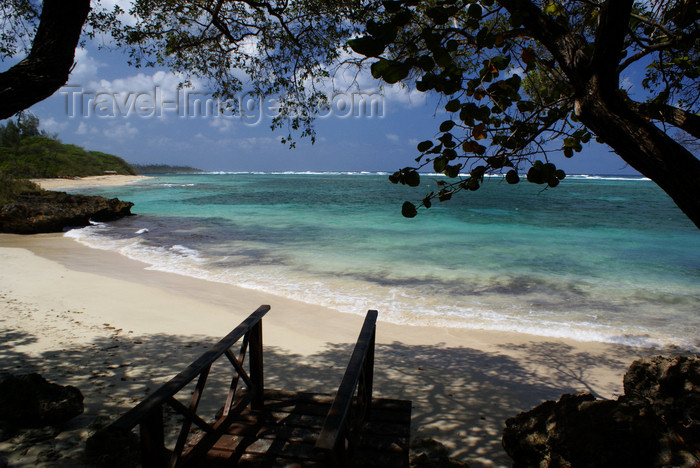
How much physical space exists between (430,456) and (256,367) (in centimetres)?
161

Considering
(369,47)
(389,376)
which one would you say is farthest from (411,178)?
(389,376)

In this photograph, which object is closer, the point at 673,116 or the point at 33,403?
the point at 673,116

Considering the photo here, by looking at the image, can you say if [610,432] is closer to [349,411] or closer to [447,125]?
[349,411]

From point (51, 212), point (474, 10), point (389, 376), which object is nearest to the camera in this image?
point (474, 10)

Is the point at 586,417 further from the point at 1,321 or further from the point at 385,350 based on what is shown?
the point at 1,321

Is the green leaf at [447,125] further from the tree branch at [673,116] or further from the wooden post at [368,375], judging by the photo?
the wooden post at [368,375]

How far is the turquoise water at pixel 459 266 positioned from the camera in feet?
27.2

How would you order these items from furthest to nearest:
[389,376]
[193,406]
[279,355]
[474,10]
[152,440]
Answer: [279,355] → [389,376] → [193,406] → [152,440] → [474,10]

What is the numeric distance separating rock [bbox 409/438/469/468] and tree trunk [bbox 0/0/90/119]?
391 cm

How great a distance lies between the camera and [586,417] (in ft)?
8.66

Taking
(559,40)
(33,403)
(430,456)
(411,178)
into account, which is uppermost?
(559,40)

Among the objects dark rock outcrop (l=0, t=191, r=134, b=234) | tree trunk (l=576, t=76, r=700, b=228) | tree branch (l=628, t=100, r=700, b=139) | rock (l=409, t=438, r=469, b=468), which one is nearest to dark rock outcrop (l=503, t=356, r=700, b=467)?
rock (l=409, t=438, r=469, b=468)

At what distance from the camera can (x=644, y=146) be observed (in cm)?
201

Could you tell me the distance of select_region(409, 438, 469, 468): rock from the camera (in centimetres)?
314
